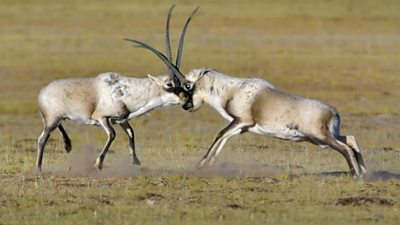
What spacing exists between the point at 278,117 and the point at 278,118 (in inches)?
0.6

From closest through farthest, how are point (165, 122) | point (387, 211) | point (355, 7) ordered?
point (387, 211) < point (165, 122) < point (355, 7)

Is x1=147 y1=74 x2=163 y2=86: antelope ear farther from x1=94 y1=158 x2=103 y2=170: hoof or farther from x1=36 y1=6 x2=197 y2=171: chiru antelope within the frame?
x1=94 y1=158 x2=103 y2=170: hoof

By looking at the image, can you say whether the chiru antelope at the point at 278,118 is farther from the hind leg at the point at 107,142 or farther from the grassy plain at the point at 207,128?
the hind leg at the point at 107,142

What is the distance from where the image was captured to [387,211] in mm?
11578

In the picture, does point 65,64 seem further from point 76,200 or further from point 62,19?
point 76,200

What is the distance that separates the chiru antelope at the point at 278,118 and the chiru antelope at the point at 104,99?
921 millimetres

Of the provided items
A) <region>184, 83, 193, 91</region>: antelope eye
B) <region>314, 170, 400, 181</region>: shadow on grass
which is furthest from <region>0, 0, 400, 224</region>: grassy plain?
<region>184, 83, 193, 91</region>: antelope eye

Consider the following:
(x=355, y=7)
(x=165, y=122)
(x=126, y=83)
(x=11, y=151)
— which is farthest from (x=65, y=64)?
(x=355, y=7)

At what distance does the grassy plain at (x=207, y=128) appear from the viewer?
1184 centimetres

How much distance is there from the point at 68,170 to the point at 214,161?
220 cm

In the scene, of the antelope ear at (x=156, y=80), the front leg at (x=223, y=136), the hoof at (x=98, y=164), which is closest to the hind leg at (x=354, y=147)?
the front leg at (x=223, y=136)

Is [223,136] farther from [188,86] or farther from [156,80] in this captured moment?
[156,80]

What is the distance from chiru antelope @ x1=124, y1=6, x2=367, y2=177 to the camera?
45.4ft

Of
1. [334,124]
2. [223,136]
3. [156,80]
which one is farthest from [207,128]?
[334,124]
